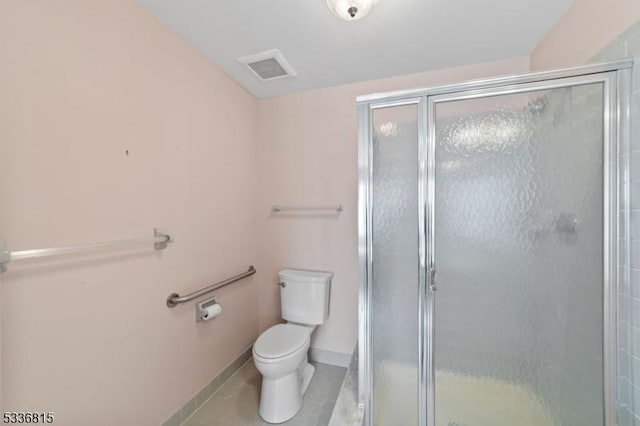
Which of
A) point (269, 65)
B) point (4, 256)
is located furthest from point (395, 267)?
point (269, 65)

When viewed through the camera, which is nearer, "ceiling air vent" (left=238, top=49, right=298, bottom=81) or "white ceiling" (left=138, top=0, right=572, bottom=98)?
"white ceiling" (left=138, top=0, right=572, bottom=98)

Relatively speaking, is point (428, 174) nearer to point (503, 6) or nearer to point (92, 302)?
point (503, 6)

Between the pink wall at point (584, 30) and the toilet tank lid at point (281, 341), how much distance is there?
2.19 metres

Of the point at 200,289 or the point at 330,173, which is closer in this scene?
the point at 200,289

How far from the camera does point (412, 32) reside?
1.45m

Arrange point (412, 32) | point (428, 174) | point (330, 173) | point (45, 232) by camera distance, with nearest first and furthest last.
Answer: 1. point (45, 232)
2. point (428, 174)
3. point (412, 32)
4. point (330, 173)

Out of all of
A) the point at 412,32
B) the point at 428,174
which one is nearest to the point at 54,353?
the point at 428,174

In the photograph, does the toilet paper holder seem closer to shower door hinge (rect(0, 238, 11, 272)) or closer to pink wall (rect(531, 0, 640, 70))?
shower door hinge (rect(0, 238, 11, 272))

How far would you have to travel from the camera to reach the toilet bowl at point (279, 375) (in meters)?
1.48

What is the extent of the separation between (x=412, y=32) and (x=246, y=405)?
2.63m

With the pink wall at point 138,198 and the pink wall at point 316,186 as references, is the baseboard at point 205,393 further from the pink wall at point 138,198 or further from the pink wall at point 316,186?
the pink wall at point 316,186

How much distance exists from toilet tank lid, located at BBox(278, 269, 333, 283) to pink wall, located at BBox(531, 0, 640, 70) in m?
1.94

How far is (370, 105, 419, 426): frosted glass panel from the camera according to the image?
121 centimetres

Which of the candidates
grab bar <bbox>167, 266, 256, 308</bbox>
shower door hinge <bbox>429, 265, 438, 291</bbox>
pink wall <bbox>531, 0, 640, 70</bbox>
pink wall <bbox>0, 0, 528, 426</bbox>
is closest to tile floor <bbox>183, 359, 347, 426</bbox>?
pink wall <bbox>0, 0, 528, 426</bbox>
